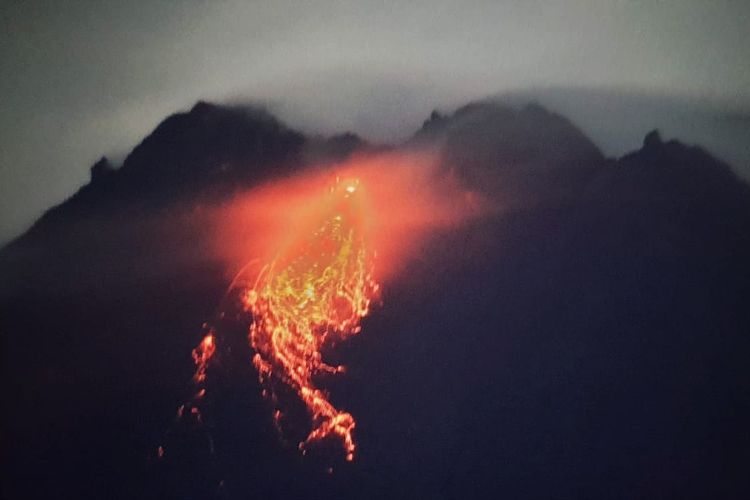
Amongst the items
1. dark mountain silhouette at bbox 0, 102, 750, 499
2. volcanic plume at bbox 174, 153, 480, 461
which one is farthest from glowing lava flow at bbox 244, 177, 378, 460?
dark mountain silhouette at bbox 0, 102, 750, 499

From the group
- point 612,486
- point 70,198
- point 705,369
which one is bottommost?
point 612,486

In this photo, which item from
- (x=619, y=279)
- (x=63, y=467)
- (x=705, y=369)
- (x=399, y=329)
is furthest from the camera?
(x=619, y=279)

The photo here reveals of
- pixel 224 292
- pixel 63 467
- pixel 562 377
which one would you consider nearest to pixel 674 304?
pixel 562 377

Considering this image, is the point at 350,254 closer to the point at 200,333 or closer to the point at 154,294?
the point at 200,333

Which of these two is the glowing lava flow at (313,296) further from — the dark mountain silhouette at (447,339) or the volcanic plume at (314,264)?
the dark mountain silhouette at (447,339)

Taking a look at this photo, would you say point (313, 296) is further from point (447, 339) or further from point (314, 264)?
point (447, 339)

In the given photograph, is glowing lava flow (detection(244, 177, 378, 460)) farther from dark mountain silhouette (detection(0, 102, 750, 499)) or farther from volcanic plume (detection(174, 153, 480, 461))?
dark mountain silhouette (detection(0, 102, 750, 499))

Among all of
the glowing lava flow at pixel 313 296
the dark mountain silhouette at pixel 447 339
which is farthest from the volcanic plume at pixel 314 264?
the dark mountain silhouette at pixel 447 339
